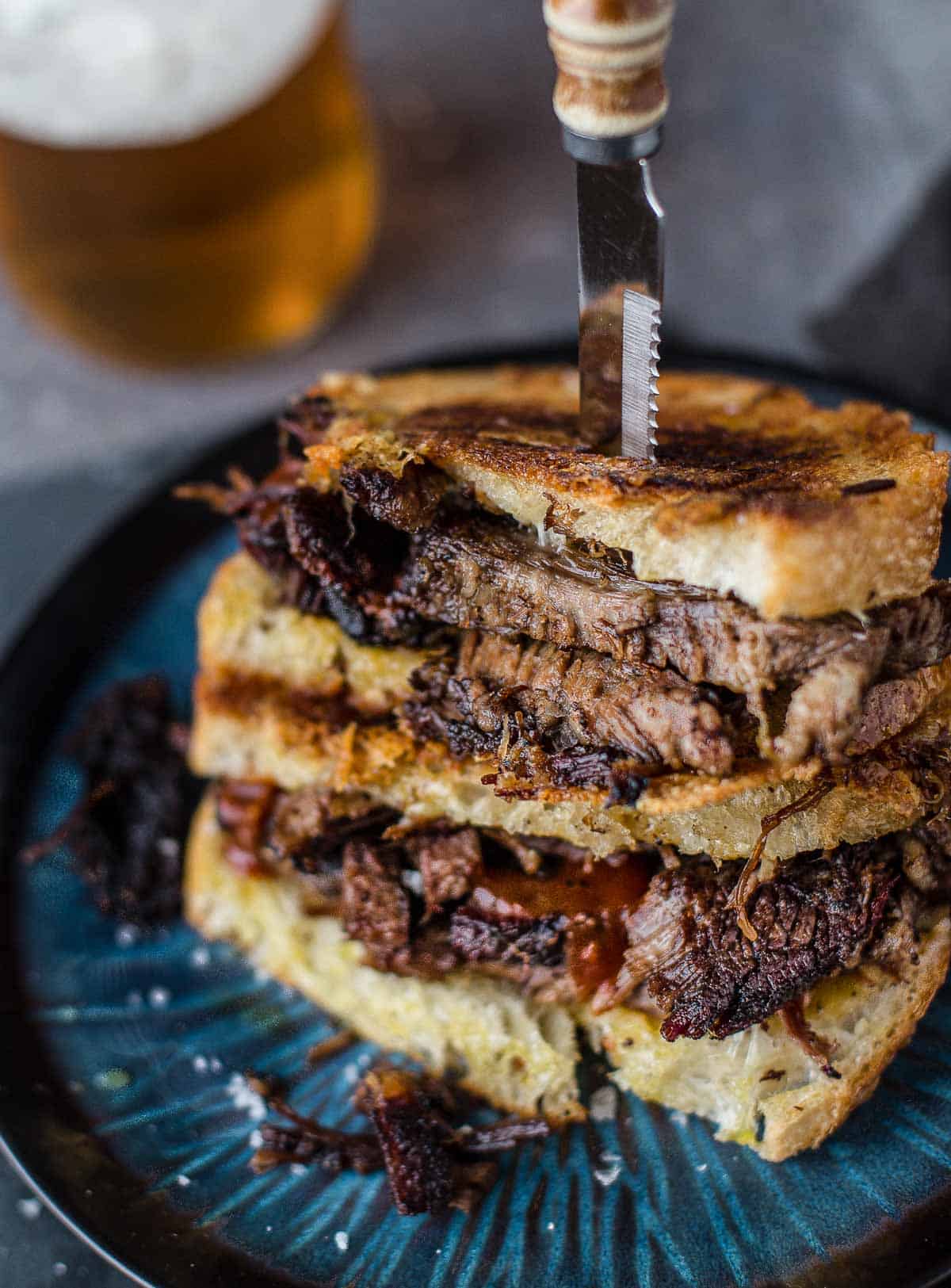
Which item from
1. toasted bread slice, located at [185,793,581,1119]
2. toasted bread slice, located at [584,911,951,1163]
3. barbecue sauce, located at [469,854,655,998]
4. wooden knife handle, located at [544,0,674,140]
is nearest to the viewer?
wooden knife handle, located at [544,0,674,140]

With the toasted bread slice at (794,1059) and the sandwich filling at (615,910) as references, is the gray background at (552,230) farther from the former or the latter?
the toasted bread slice at (794,1059)

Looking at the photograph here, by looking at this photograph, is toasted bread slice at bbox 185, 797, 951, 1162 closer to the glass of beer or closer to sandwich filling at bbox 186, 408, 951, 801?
sandwich filling at bbox 186, 408, 951, 801

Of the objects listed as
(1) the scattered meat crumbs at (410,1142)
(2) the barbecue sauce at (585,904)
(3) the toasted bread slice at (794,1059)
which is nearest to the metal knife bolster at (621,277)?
(2) the barbecue sauce at (585,904)

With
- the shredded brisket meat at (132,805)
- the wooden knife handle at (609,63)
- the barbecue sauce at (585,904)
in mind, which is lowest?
the barbecue sauce at (585,904)

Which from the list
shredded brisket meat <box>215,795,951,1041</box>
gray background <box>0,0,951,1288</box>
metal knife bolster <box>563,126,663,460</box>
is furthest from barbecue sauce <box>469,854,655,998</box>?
gray background <box>0,0,951,1288</box>

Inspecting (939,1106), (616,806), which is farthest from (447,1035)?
(939,1106)

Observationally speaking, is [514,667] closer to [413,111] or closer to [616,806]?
→ [616,806]
